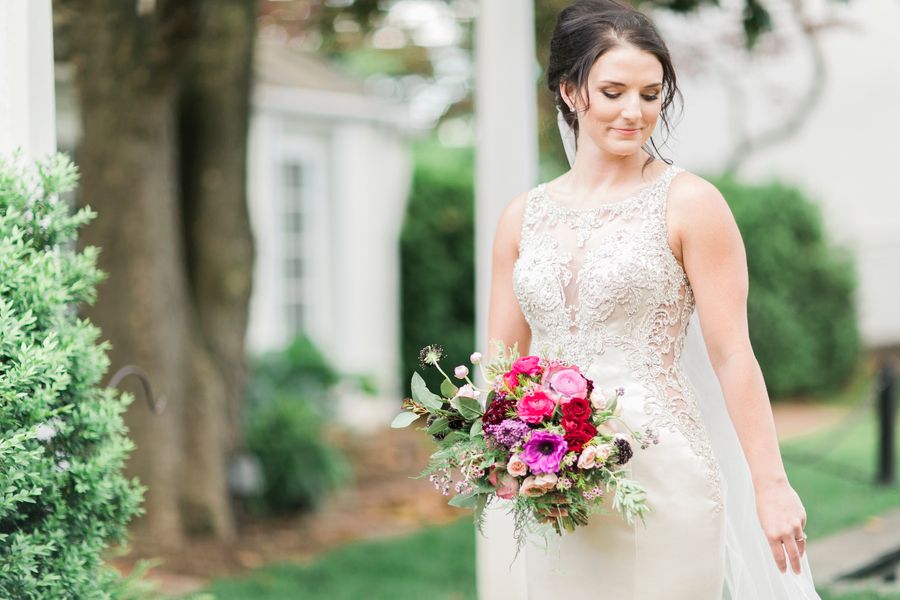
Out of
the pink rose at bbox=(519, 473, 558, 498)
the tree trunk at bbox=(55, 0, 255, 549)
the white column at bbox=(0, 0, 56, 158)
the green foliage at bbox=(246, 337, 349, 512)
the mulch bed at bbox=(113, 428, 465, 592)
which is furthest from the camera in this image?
the green foliage at bbox=(246, 337, 349, 512)

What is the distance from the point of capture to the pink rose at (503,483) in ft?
8.02

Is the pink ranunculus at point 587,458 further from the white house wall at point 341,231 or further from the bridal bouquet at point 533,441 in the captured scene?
the white house wall at point 341,231

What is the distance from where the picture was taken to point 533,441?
2.39 metres

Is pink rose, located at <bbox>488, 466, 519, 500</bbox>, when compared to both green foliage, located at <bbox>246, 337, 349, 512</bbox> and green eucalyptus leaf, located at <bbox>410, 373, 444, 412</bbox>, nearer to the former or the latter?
green eucalyptus leaf, located at <bbox>410, 373, 444, 412</bbox>

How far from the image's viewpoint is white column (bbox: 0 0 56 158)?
3355 millimetres

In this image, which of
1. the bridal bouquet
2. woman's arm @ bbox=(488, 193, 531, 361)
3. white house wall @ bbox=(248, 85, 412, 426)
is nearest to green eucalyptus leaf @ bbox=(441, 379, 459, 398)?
the bridal bouquet

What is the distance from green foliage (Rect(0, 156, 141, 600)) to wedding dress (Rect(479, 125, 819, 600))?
1281mm

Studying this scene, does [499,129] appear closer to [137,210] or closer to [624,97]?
[624,97]

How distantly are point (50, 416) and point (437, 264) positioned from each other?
10.9m

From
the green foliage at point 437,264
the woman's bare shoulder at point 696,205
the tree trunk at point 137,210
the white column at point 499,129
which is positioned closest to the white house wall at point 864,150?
the green foliage at point 437,264

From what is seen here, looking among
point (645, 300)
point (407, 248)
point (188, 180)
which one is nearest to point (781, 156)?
point (407, 248)

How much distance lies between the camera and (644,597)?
2.66 metres

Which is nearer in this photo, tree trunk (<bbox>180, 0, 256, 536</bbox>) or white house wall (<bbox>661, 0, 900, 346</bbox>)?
tree trunk (<bbox>180, 0, 256, 536</bbox>)

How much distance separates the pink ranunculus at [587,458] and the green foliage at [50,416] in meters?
1.44
